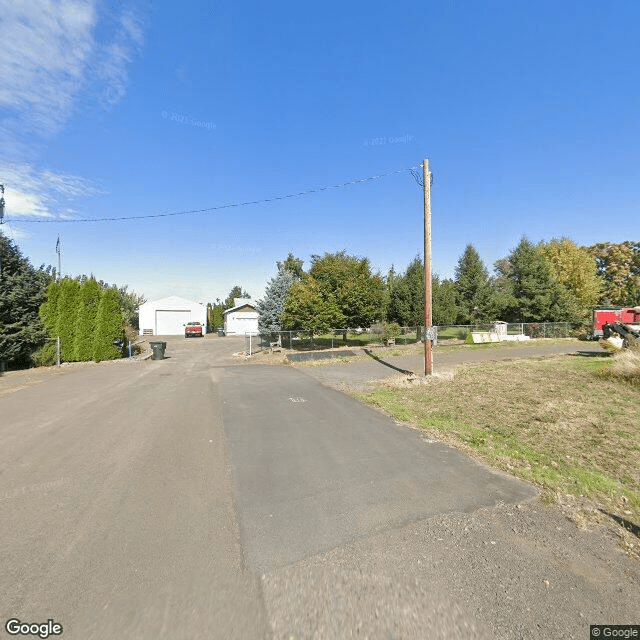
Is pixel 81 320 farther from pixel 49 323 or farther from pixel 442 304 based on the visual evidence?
pixel 442 304

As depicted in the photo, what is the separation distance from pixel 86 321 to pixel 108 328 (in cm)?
108

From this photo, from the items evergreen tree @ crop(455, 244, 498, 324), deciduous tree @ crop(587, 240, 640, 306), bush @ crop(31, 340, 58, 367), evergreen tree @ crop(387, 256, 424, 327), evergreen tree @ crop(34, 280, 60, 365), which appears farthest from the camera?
deciduous tree @ crop(587, 240, 640, 306)

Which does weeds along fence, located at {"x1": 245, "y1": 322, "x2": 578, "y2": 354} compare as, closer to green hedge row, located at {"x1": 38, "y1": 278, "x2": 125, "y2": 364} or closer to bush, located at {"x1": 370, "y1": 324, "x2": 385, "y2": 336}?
bush, located at {"x1": 370, "y1": 324, "x2": 385, "y2": 336}

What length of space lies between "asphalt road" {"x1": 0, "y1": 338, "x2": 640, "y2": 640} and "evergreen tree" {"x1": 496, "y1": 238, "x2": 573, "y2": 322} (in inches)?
1195

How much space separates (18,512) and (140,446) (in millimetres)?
2113

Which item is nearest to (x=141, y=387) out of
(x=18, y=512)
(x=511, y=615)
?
(x=18, y=512)

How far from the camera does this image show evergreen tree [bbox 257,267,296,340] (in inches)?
1001

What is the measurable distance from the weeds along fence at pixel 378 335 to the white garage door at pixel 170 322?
27.8m

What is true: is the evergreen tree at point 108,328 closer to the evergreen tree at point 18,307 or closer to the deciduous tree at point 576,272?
the evergreen tree at point 18,307

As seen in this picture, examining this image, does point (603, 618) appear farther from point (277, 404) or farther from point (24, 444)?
point (24, 444)

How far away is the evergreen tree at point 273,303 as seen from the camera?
2544cm

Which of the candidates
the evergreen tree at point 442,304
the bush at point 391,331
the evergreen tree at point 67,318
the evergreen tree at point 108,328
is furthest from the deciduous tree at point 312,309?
the evergreen tree at point 67,318

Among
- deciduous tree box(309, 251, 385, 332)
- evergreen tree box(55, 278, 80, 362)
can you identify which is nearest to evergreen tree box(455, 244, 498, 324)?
deciduous tree box(309, 251, 385, 332)

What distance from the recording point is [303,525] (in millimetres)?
3426
